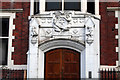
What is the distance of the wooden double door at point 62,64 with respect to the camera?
1012cm

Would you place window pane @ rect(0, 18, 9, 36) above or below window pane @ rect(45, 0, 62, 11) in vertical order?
below

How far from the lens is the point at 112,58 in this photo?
428 inches

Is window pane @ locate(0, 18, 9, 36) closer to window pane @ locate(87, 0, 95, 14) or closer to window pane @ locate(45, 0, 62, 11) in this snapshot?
window pane @ locate(45, 0, 62, 11)

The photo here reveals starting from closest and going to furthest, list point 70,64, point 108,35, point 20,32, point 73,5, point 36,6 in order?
point 70,64 < point 73,5 < point 36,6 < point 108,35 < point 20,32

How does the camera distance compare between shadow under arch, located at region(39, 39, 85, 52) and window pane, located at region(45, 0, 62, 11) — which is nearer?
shadow under arch, located at region(39, 39, 85, 52)

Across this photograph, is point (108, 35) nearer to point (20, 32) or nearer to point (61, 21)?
point (61, 21)

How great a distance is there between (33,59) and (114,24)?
3946 mm


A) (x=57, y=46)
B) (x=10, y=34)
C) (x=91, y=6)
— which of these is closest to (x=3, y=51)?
(x=10, y=34)

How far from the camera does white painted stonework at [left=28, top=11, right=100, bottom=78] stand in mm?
9938

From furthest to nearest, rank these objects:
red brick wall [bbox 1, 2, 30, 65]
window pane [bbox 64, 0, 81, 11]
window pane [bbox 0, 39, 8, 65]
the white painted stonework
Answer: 1. window pane [bbox 0, 39, 8, 65]
2. red brick wall [bbox 1, 2, 30, 65]
3. window pane [bbox 64, 0, 81, 11]
4. the white painted stonework

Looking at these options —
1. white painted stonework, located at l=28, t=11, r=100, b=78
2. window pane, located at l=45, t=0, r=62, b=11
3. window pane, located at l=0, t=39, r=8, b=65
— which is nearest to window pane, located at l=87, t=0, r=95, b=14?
white painted stonework, located at l=28, t=11, r=100, b=78

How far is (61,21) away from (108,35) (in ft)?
7.63

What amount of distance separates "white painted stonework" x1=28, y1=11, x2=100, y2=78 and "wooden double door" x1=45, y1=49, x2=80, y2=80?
0.19 metres

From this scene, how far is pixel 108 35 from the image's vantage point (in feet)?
36.3
